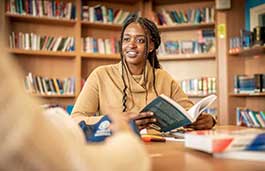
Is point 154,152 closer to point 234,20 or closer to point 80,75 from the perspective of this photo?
point 80,75

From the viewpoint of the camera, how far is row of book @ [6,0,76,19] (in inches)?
153

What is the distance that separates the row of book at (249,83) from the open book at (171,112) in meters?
2.55

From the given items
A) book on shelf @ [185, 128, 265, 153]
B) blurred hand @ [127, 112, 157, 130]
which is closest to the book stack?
book on shelf @ [185, 128, 265, 153]

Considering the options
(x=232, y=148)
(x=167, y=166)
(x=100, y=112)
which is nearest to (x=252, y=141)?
(x=232, y=148)

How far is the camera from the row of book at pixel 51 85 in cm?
395

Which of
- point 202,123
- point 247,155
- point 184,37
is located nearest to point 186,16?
point 184,37

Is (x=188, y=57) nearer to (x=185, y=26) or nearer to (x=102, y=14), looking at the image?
(x=185, y=26)

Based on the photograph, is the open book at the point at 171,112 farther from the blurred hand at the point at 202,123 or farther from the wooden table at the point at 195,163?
the wooden table at the point at 195,163

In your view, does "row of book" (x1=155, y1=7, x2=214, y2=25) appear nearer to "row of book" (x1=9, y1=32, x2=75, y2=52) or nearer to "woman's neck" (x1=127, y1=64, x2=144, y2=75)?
"row of book" (x1=9, y1=32, x2=75, y2=52)

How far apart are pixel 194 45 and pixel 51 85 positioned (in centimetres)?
182

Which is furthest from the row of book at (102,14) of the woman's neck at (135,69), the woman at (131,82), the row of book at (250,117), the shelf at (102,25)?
the woman's neck at (135,69)

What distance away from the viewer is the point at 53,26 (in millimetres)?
4223

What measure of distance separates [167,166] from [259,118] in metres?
3.32

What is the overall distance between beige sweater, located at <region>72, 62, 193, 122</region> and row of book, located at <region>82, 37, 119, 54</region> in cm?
213
